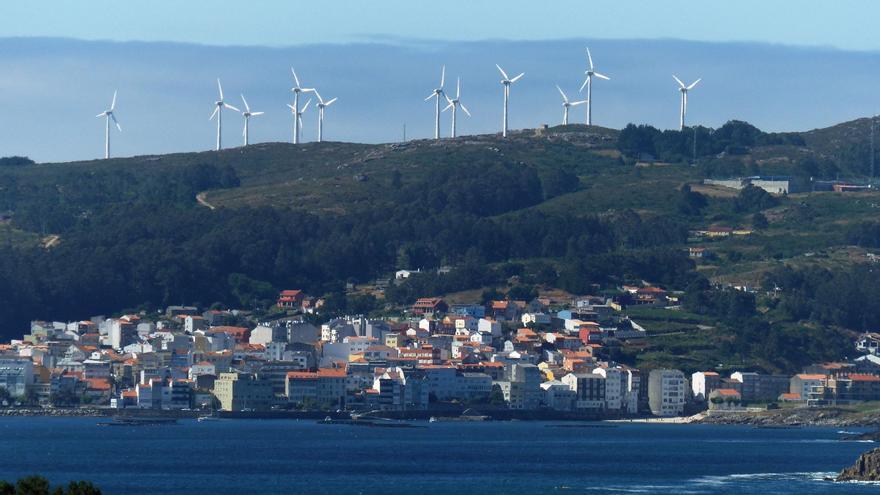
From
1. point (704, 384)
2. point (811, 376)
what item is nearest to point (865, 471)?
point (704, 384)

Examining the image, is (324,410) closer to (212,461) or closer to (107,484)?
(212,461)

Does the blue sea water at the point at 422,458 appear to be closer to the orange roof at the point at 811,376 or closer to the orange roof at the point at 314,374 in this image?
the orange roof at the point at 314,374

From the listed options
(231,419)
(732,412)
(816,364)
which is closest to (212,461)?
(231,419)

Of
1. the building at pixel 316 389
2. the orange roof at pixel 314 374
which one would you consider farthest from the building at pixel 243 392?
the orange roof at pixel 314 374

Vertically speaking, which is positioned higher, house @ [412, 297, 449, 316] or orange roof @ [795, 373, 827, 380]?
house @ [412, 297, 449, 316]

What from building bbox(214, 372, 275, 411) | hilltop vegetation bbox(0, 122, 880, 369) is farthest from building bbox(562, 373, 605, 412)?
building bbox(214, 372, 275, 411)

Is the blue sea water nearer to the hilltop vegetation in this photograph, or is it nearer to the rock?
the rock
